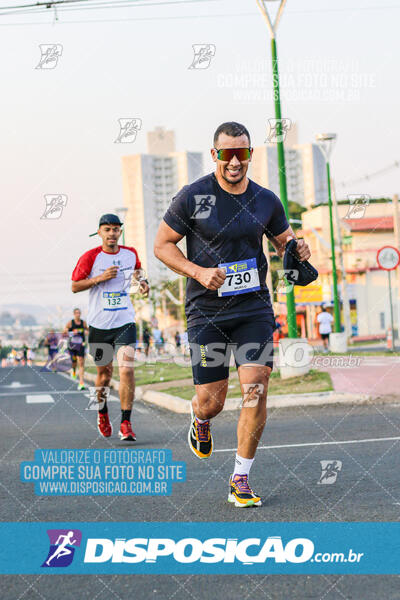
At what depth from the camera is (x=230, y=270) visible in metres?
5.54

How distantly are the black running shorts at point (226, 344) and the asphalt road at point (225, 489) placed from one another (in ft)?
2.65

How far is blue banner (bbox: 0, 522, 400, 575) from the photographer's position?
3.95 metres

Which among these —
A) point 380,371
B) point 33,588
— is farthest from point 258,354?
point 380,371

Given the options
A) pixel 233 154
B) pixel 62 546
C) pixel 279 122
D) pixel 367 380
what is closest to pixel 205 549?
pixel 62 546

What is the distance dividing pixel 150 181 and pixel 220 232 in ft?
620

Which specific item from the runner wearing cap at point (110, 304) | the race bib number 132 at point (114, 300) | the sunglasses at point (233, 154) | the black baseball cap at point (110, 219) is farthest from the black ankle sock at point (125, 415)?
the sunglasses at point (233, 154)

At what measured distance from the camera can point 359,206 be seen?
1328cm

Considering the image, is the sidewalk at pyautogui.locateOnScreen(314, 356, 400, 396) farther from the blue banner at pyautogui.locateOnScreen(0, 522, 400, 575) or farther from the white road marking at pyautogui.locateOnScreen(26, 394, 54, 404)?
the blue banner at pyautogui.locateOnScreen(0, 522, 400, 575)

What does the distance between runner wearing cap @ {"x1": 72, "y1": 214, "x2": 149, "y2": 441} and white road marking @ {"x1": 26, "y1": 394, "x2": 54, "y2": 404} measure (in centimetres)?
716

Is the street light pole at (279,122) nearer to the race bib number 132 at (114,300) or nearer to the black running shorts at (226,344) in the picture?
the race bib number 132 at (114,300)

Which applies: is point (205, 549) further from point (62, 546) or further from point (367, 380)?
point (367, 380)

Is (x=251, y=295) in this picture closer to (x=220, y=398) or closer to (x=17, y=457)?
(x=220, y=398)

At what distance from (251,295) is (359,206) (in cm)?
803

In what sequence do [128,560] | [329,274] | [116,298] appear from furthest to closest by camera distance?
1. [329,274]
2. [116,298]
3. [128,560]
